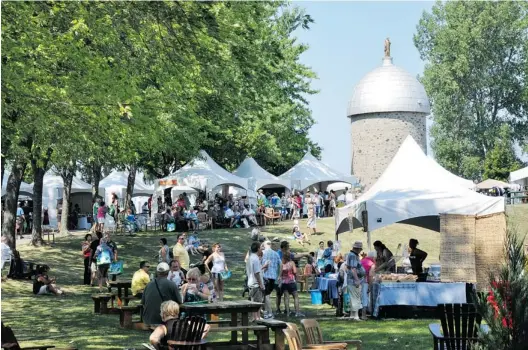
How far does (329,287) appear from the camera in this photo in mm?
20953

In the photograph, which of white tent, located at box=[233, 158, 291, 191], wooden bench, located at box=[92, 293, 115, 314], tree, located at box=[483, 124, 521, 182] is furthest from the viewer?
tree, located at box=[483, 124, 521, 182]

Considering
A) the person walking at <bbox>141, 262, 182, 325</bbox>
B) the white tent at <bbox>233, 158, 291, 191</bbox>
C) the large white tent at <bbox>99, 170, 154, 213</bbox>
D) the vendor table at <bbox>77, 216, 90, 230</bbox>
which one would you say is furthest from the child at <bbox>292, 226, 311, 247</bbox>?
the person walking at <bbox>141, 262, 182, 325</bbox>

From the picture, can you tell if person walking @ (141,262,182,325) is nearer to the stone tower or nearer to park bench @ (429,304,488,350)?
park bench @ (429,304,488,350)

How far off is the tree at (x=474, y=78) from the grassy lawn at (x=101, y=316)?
3987cm

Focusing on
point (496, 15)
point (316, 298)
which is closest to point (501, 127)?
point (496, 15)

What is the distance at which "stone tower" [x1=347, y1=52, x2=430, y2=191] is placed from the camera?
63669 millimetres

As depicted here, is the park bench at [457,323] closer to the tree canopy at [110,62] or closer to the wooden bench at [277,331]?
the wooden bench at [277,331]

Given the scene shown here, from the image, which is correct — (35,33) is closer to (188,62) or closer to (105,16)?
(105,16)

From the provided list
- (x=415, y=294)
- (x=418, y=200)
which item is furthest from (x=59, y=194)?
(x=415, y=294)

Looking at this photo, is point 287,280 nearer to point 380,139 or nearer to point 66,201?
point 66,201

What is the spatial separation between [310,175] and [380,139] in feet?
49.5

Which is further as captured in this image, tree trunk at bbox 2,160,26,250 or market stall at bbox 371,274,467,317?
tree trunk at bbox 2,160,26,250

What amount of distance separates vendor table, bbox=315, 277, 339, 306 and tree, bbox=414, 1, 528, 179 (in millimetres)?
55104

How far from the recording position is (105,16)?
15.6m
